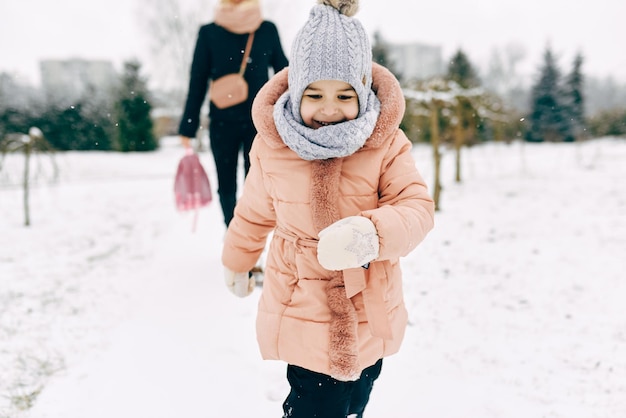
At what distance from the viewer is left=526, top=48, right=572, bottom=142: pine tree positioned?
3081 cm

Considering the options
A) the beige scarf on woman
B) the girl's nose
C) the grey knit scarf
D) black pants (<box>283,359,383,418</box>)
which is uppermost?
the beige scarf on woman

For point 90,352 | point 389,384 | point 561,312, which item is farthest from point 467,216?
point 90,352

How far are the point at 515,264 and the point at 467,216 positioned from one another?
274 centimetres

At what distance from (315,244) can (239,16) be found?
1978 millimetres

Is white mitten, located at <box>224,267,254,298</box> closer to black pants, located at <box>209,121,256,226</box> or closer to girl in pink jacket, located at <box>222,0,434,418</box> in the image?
girl in pink jacket, located at <box>222,0,434,418</box>

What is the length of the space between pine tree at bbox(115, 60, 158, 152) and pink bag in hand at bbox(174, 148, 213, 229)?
67.5 ft

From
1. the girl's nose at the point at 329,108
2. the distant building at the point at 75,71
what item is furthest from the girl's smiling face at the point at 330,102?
the distant building at the point at 75,71

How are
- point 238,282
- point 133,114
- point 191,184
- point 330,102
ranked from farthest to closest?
point 133,114, point 191,184, point 238,282, point 330,102

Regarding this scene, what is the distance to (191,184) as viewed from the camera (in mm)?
3287

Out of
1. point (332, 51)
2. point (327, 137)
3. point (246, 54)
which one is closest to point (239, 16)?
point (246, 54)

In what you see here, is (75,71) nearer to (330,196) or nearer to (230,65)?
(230,65)

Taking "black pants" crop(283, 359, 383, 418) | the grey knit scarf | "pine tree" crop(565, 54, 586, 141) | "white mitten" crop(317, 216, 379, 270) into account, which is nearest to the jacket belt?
"white mitten" crop(317, 216, 379, 270)

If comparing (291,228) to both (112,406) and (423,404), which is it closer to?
(423,404)

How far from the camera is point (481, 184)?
11.0 meters
